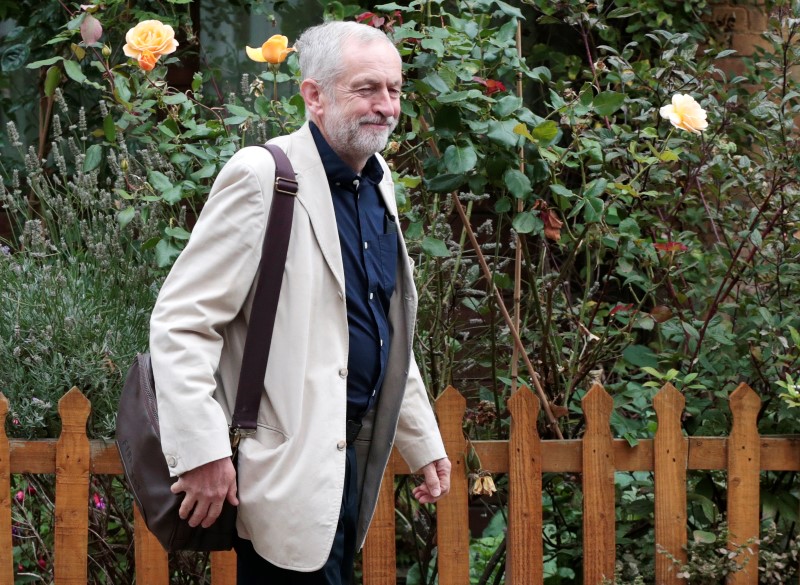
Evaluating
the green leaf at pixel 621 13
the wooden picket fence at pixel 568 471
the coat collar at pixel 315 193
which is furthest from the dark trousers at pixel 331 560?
the green leaf at pixel 621 13

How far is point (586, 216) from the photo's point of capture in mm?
3092

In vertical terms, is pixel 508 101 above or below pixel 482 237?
above

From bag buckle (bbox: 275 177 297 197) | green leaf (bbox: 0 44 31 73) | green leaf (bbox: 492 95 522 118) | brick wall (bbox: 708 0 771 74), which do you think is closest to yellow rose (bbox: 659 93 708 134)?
green leaf (bbox: 492 95 522 118)

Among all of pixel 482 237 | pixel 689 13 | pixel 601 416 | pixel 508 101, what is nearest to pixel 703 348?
pixel 601 416

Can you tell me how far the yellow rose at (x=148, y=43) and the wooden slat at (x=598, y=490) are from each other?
5.25 ft

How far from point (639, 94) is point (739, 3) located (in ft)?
4.42

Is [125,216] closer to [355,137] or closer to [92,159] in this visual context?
[92,159]

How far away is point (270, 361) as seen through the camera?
2.11 meters

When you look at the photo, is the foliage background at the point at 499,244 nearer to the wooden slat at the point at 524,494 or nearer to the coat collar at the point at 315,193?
the wooden slat at the point at 524,494

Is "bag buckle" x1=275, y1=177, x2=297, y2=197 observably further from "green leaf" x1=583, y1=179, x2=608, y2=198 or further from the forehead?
"green leaf" x1=583, y1=179, x2=608, y2=198

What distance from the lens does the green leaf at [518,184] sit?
3057 millimetres

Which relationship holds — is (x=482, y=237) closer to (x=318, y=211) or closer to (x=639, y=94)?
Result: (x=639, y=94)

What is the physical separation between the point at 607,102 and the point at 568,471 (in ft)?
3.67

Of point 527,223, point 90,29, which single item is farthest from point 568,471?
point 90,29
